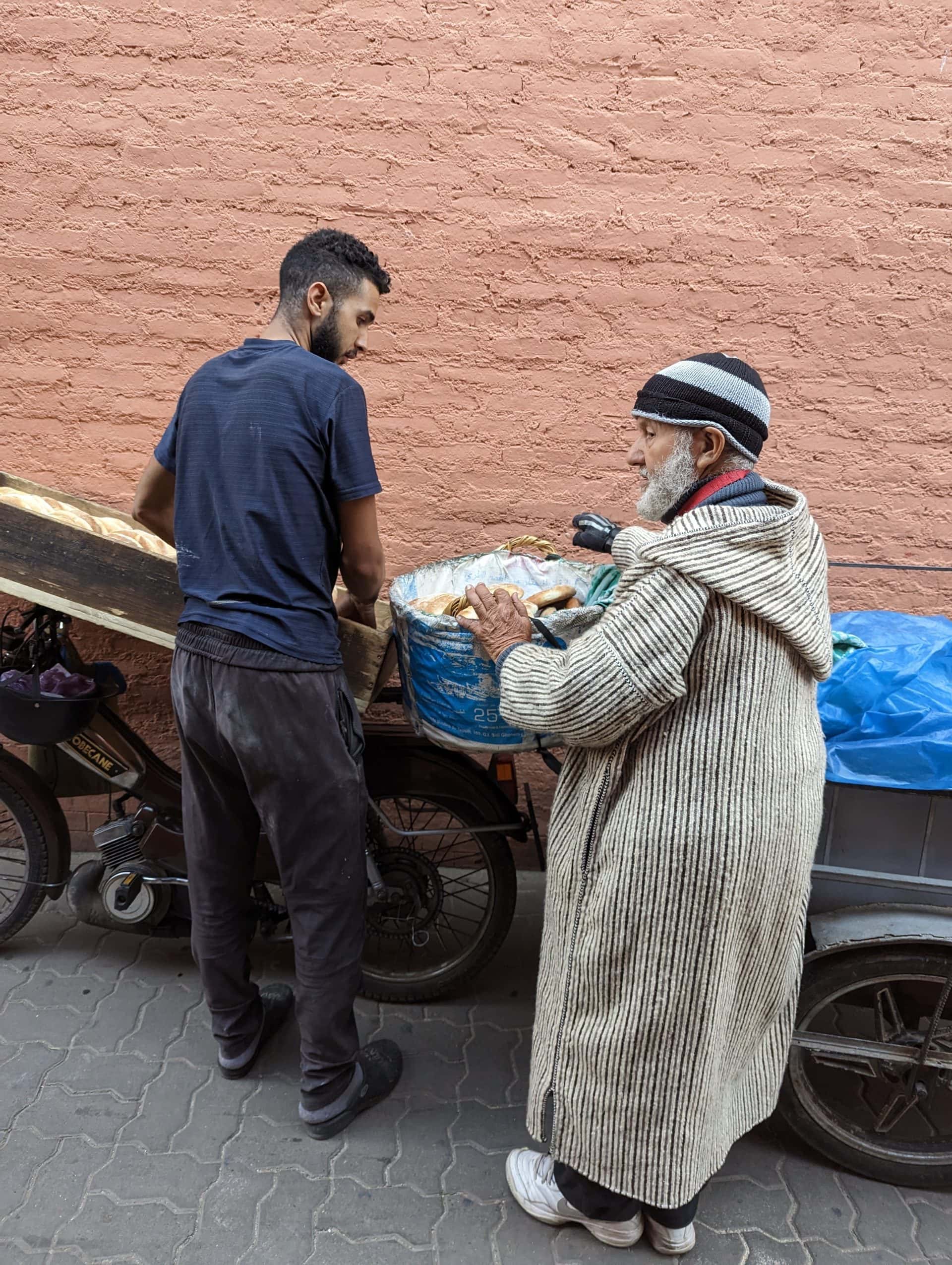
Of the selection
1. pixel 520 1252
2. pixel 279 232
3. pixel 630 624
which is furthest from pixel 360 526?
pixel 520 1252

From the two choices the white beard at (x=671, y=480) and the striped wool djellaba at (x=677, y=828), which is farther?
the white beard at (x=671, y=480)

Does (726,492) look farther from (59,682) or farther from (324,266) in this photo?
(59,682)

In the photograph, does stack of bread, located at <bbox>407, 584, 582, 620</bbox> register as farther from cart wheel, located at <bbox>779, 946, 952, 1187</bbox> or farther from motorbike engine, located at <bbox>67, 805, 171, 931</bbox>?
motorbike engine, located at <bbox>67, 805, 171, 931</bbox>

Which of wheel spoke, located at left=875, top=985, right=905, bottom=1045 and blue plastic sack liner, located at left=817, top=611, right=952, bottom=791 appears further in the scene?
wheel spoke, located at left=875, top=985, right=905, bottom=1045

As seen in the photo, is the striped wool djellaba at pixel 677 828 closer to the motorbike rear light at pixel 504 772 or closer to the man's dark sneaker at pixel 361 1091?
the man's dark sneaker at pixel 361 1091

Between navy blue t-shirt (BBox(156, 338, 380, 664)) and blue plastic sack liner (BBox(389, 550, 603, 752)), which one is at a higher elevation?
navy blue t-shirt (BBox(156, 338, 380, 664))

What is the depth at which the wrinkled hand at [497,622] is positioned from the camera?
1995 mm

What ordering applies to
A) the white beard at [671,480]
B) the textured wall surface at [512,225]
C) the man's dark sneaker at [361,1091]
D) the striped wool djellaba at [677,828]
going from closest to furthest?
the striped wool djellaba at [677,828] → the white beard at [671,480] → the man's dark sneaker at [361,1091] → the textured wall surface at [512,225]

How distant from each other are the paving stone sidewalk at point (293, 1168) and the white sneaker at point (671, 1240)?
4 centimetres

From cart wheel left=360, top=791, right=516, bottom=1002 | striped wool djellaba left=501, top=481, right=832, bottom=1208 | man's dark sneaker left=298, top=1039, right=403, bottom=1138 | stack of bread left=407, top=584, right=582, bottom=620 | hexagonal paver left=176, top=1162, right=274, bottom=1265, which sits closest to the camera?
striped wool djellaba left=501, top=481, right=832, bottom=1208

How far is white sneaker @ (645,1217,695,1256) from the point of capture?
6.95 ft

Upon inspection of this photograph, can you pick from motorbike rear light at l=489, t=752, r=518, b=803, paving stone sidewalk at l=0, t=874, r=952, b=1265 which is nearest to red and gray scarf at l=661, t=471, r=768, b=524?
motorbike rear light at l=489, t=752, r=518, b=803

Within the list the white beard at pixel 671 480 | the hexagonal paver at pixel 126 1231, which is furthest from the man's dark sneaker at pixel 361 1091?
Answer: the white beard at pixel 671 480

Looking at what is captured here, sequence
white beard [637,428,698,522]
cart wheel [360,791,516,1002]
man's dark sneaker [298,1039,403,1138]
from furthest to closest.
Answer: cart wheel [360,791,516,1002], man's dark sneaker [298,1039,403,1138], white beard [637,428,698,522]
